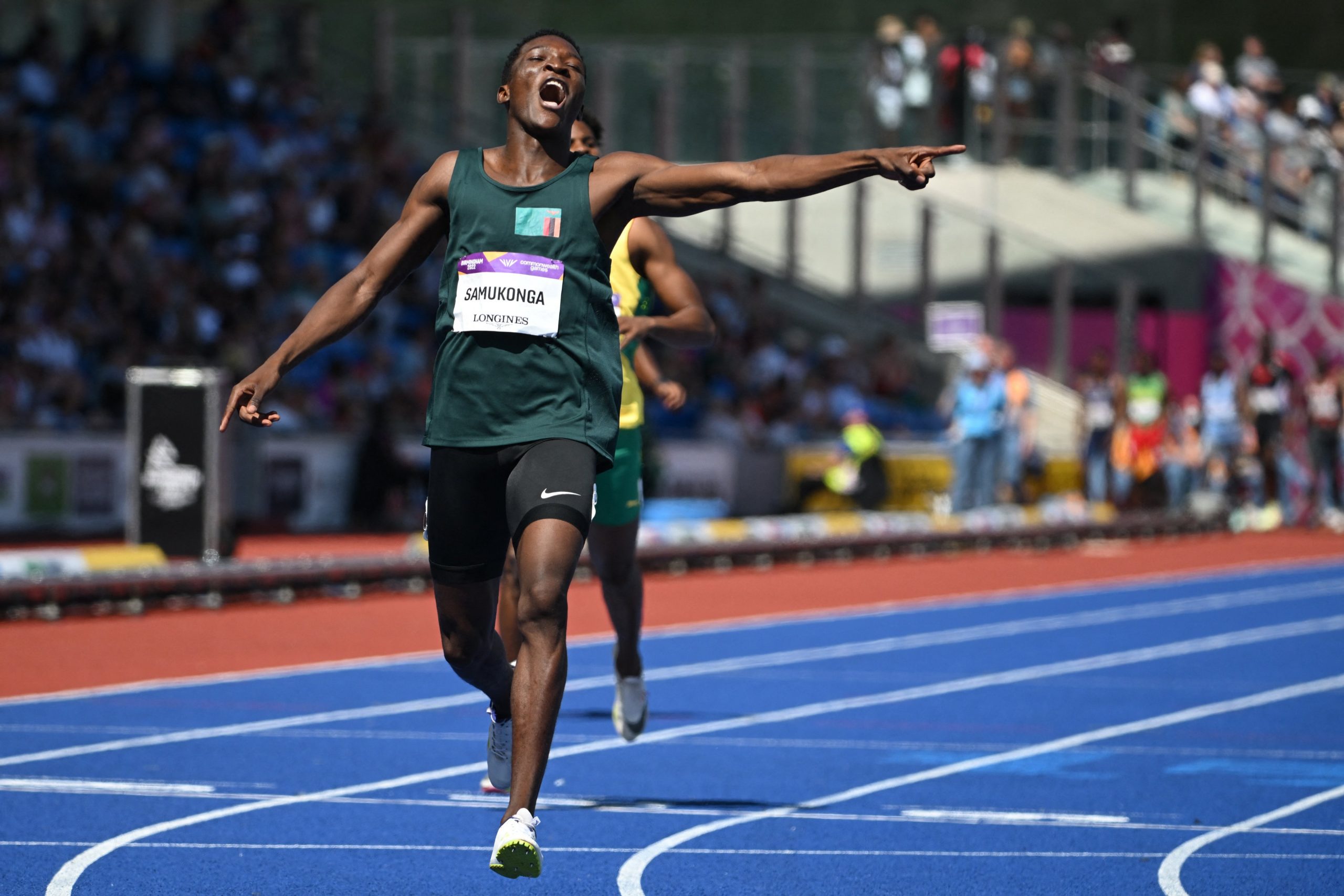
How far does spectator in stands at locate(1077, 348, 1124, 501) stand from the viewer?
25.9 metres

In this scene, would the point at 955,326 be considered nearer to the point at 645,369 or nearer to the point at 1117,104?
the point at 1117,104

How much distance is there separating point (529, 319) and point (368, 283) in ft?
1.77

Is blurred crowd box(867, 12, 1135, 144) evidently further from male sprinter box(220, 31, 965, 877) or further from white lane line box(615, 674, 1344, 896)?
male sprinter box(220, 31, 965, 877)

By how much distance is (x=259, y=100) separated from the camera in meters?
25.7

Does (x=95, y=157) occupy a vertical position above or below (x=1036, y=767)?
above

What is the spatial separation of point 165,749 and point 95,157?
15401 mm

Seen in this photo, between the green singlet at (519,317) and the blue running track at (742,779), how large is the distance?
1375 mm

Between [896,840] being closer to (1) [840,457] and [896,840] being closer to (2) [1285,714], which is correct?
(2) [1285,714]

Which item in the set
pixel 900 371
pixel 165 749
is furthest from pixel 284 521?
pixel 165 749

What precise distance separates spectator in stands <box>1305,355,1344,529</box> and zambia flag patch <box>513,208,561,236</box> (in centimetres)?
2267

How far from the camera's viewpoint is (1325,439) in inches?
1062

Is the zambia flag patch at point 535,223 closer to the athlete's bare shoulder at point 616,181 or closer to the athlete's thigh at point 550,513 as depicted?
the athlete's bare shoulder at point 616,181

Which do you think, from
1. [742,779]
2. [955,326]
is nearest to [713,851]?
[742,779]

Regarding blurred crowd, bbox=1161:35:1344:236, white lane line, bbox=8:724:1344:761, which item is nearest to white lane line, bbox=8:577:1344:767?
white lane line, bbox=8:724:1344:761
